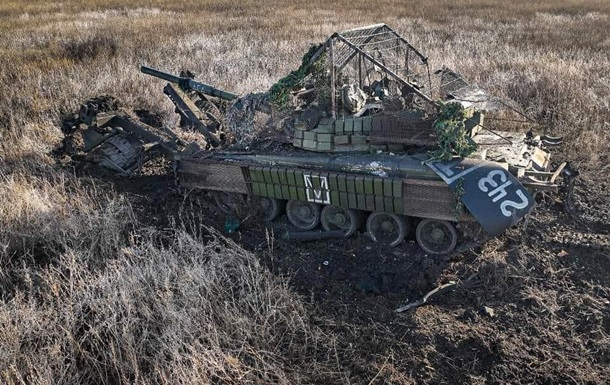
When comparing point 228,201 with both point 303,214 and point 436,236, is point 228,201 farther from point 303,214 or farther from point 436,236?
point 436,236

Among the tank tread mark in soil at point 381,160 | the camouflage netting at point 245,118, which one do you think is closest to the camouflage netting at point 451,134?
the tank tread mark in soil at point 381,160

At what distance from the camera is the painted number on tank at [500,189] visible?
21.0 ft

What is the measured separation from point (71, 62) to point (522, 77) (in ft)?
40.2

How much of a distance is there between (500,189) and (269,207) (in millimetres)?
3219

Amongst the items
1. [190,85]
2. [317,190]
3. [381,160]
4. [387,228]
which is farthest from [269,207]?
[190,85]

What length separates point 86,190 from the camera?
8852 millimetres

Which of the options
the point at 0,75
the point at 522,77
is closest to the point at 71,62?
the point at 0,75

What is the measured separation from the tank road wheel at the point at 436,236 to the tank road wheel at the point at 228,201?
102 inches

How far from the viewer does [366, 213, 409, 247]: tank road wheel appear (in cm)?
734

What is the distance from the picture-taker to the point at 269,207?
834 cm

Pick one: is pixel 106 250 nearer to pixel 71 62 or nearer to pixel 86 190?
pixel 86 190

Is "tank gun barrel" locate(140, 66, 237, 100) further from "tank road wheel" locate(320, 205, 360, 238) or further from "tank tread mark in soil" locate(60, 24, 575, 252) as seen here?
"tank road wheel" locate(320, 205, 360, 238)

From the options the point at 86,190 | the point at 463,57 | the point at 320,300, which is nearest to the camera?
the point at 320,300

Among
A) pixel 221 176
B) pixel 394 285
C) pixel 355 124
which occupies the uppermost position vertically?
pixel 355 124
